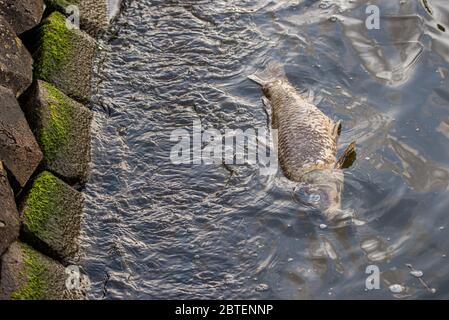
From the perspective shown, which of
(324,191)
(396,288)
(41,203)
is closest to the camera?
(396,288)

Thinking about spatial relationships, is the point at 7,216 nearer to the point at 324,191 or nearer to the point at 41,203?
the point at 41,203

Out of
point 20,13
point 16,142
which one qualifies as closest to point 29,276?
point 16,142

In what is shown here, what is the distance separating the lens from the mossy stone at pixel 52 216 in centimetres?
686

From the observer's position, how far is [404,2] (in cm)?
1051

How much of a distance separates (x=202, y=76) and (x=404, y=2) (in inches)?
132

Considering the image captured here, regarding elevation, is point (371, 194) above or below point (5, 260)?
below

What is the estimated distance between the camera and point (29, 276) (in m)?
6.35

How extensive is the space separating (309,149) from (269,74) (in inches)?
76.5

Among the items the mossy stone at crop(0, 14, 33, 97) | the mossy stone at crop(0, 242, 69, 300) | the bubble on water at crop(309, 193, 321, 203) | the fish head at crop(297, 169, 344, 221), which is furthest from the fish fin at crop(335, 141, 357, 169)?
the mossy stone at crop(0, 14, 33, 97)

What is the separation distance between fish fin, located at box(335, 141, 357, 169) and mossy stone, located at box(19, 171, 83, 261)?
286cm

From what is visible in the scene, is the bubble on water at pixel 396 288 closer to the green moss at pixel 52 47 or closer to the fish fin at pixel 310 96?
the fish fin at pixel 310 96

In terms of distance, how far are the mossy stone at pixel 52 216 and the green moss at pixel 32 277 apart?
0.24 metres
